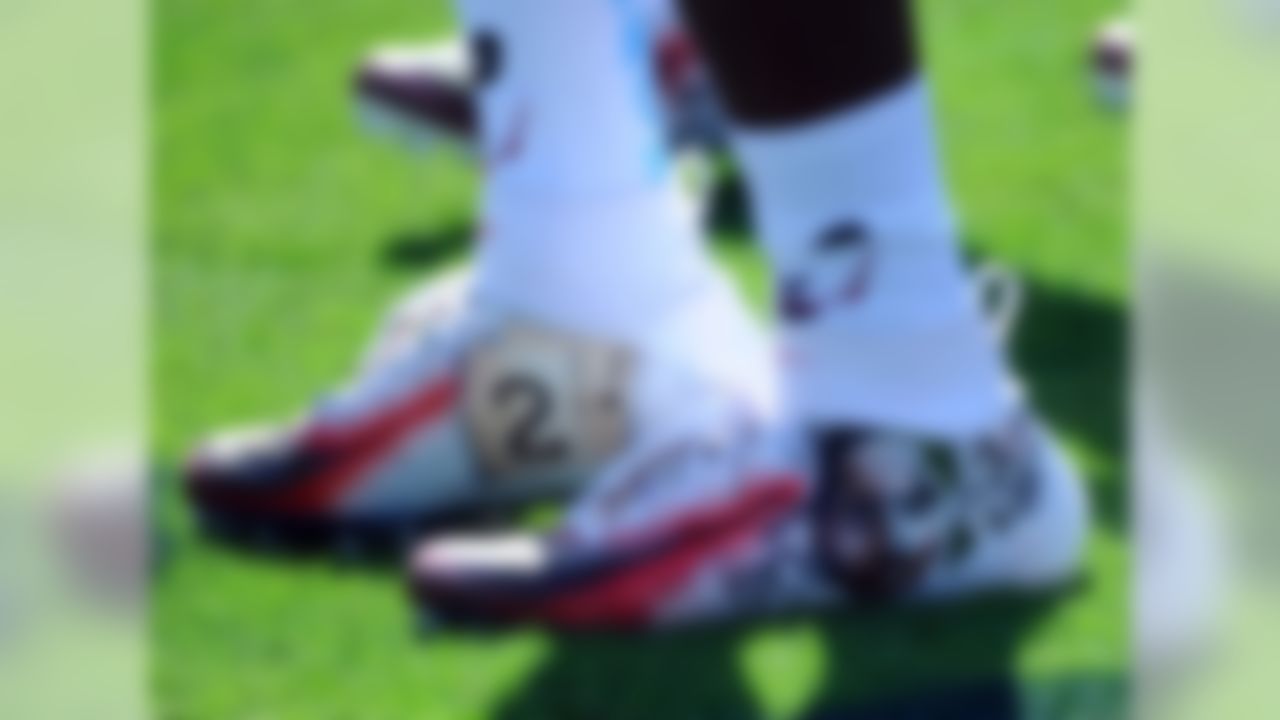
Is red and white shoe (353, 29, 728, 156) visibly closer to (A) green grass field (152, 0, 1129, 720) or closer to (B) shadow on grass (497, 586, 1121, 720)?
(A) green grass field (152, 0, 1129, 720)

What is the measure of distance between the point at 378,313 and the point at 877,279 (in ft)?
1.36

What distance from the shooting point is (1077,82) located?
1.60 metres

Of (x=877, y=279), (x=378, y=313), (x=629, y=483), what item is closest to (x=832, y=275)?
(x=877, y=279)

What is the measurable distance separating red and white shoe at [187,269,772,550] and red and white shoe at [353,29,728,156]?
31cm

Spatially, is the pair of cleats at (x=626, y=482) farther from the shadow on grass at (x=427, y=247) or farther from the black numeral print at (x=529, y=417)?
the shadow on grass at (x=427, y=247)

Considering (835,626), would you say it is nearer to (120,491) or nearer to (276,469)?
(276,469)

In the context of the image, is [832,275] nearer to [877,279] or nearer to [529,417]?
[877,279]

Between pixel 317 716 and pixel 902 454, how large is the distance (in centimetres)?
27

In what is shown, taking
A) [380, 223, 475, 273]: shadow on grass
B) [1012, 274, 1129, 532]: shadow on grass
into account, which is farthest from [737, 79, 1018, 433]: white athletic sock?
[380, 223, 475, 273]: shadow on grass

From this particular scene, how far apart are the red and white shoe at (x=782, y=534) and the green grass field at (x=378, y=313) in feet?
0.05

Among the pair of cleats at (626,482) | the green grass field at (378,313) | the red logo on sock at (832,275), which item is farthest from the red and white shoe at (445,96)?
A: the red logo on sock at (832,275)

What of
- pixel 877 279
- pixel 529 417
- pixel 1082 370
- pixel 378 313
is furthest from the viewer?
pixel 378 313

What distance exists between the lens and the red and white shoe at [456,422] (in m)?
1.19

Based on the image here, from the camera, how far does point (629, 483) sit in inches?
45.2
